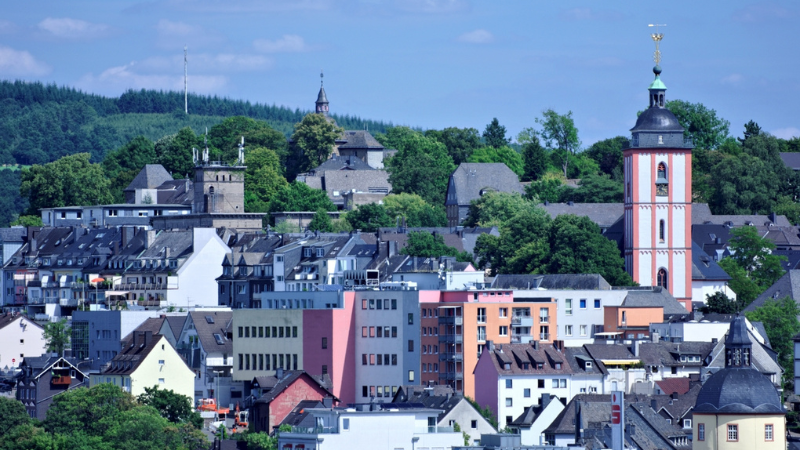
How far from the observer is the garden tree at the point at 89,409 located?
275ft

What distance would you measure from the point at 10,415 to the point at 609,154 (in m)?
82.7

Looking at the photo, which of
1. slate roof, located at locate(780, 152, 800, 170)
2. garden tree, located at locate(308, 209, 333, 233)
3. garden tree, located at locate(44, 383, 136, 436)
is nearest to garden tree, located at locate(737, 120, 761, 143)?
slate roof, located at locate(780, 152, 800, 170)

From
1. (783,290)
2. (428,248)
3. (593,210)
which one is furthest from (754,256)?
(428,248)

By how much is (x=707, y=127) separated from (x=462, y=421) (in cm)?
7806

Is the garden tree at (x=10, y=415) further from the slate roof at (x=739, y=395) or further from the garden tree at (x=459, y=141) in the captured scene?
the garden tree at (x=459, y=141)

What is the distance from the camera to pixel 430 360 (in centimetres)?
8906

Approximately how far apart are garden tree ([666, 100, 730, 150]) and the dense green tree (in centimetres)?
2981

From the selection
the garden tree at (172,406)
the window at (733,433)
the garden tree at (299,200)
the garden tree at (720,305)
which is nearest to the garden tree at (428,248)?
the garden tree at (720,305)

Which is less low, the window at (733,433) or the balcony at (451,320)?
Result: the balcony at (451,320)

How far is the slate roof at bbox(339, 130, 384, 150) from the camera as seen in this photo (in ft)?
566

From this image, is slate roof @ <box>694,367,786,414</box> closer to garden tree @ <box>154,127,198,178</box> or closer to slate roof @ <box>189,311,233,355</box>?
slate roof @ <box>189,311,233,355</box>

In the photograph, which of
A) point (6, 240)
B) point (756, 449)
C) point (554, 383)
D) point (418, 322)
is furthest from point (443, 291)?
point (6, 240)

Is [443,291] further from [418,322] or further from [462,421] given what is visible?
[462,421]

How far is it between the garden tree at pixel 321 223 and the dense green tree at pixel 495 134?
48668 millimetres
